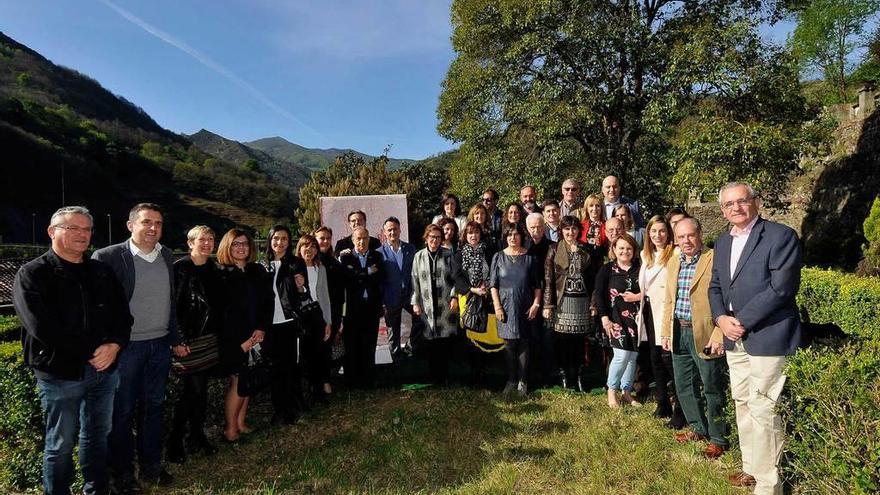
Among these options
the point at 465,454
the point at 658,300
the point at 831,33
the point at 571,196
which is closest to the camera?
the point at 465,454

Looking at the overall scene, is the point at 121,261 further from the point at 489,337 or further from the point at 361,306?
the point at 489,337

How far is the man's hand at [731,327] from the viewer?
3257mm

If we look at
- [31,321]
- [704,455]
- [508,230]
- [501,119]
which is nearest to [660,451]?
[704,455]

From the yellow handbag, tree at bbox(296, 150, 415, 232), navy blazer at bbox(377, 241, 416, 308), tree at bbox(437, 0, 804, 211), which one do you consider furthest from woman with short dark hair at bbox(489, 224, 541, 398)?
tree at bbox(296, 150, 415, 232)

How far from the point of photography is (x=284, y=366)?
5.01 meters

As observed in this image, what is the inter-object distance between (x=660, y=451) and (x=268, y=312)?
375 cm

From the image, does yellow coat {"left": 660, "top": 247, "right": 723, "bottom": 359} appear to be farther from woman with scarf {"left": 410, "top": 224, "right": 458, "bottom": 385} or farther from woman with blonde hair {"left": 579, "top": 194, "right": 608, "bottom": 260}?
woman with scarf {"left": 410, "top": 224, "right": 458, "bottom": 385}

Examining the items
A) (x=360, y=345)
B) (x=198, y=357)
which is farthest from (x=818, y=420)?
(x=360, y=345)

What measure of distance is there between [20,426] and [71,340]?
130 centimetres

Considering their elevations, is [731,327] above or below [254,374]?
above

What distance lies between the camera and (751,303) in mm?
3182

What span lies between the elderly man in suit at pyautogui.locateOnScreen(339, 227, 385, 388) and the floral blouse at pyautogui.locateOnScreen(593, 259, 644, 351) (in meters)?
2.57

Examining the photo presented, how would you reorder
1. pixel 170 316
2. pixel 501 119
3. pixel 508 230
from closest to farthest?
pixel 170 316, pixel 508 230, pixel 501 119

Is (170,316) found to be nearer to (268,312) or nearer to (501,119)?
(268,312)
